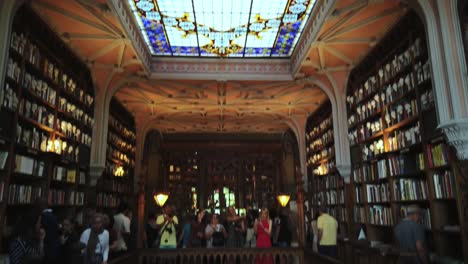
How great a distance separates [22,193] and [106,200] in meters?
4.08

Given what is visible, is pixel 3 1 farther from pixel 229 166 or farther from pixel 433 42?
pixel 229 166

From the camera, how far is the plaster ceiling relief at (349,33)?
5.64m

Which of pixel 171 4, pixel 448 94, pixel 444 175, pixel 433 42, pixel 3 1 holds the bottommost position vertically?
pixel 444 175

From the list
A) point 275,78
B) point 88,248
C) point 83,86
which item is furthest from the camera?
point 275,78

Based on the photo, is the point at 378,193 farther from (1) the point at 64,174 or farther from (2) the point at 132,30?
(1) the point at 64,174

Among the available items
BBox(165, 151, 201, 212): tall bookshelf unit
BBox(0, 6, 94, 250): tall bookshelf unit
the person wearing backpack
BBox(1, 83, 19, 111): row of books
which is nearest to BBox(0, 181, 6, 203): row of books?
BBox(0, 6, 94, 250): tall bookshelf unit

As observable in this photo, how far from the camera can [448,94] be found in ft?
14.0

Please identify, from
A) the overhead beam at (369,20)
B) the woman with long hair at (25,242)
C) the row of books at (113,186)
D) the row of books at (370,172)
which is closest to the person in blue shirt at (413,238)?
the row of books at (370,172)

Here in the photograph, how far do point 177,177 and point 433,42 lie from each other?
12.1 meters

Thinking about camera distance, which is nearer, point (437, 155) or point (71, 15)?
point (437, 155)

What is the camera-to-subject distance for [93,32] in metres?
6.48

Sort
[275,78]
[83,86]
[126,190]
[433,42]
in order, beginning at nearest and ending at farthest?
[433,42], [83,86], [275,78], [126,190]

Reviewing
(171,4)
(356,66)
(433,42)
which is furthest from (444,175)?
(171,4)

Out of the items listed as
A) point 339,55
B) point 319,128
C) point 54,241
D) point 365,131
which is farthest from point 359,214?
point 54,241
